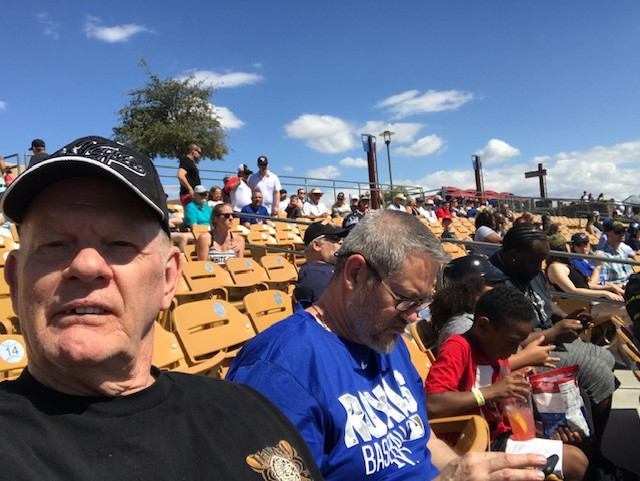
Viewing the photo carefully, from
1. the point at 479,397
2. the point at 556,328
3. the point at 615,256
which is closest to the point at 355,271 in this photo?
the point at 479,397

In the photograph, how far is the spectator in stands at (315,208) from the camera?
36.3ft

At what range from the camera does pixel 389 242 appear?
163cm

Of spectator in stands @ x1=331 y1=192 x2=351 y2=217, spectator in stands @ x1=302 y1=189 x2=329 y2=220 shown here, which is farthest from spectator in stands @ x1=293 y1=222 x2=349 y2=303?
spectator in stands @ x1=331 y1=192 x2=351 y2=217

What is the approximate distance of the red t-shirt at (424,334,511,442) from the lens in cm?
223

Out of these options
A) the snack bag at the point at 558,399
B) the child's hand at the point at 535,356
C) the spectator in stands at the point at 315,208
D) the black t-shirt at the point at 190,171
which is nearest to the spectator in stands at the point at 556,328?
the child's hand at the point at 535,356

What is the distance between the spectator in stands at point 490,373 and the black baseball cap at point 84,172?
1.67 meters

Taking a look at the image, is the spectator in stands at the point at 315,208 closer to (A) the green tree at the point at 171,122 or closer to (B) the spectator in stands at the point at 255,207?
(B) the spectator in stands at the point at 255,207

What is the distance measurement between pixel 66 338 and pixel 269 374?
63 cm

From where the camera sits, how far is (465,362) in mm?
2303

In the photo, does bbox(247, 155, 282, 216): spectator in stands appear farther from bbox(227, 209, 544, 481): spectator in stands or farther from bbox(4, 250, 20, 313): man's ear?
bbox(4, 250, 20, 313): man's ear

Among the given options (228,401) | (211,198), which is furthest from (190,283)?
(211,198)

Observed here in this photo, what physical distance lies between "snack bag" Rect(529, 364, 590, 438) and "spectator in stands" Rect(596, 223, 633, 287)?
4.08 metres

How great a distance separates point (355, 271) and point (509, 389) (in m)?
1.00

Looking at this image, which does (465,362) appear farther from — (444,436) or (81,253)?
(81,253)
